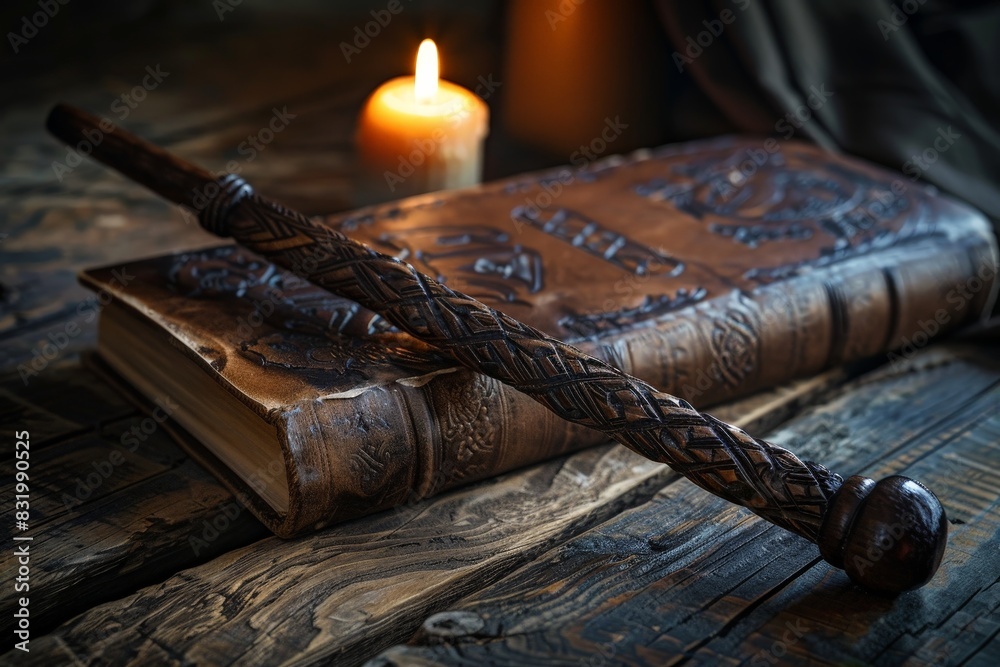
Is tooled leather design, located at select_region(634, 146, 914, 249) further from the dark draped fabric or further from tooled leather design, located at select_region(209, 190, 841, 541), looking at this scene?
tooled leather design, located at select_region(209, 190, 841, 541)

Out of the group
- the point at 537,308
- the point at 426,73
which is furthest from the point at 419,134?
the point at 537,308

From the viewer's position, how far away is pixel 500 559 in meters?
1.03

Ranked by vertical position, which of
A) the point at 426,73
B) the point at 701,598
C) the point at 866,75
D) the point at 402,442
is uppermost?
the point at 426,73

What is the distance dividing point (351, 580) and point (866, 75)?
5.19 feet

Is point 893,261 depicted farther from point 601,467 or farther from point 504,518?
point 504,518

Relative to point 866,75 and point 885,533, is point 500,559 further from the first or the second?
point 866,75

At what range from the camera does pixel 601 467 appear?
1.19 meters

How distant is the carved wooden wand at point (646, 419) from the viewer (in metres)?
0.91

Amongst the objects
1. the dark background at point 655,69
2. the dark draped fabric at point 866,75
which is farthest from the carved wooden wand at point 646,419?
the dark draped fabric at point 866,75

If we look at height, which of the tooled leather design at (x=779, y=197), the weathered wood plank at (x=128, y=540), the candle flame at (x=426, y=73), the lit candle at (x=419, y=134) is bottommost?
the weathered wood plank at (x=128, y=540)

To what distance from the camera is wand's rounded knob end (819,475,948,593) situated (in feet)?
2.94

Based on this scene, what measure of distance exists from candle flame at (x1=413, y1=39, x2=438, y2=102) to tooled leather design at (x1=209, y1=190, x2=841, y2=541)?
566 millimetres

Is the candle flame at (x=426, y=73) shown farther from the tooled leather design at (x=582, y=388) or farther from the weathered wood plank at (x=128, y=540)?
the weathered wood plank at (x=128, y=540)

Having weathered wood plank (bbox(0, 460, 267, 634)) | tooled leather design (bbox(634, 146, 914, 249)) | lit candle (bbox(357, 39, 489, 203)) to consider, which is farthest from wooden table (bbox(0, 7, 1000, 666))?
lit candle (bbox(357, 39, 489, 203))
